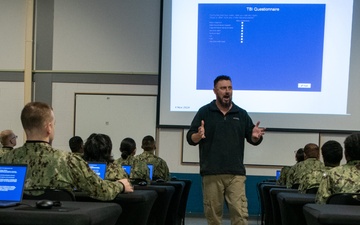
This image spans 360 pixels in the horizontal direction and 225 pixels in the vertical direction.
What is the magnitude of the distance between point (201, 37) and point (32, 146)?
496 centimetres

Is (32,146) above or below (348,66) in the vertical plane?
below

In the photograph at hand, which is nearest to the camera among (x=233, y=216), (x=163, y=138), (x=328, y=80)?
(x=233, y=216)

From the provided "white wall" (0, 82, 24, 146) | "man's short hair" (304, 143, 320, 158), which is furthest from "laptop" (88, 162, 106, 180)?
"white wall" (0, 82, 24, 146)

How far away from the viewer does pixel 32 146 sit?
1983 mm

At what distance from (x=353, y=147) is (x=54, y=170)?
156 centimetres

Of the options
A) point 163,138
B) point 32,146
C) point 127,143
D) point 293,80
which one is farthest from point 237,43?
point 32,146

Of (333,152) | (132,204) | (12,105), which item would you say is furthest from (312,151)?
(12,105)

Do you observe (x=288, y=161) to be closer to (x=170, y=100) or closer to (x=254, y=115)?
(x=254, y=115)

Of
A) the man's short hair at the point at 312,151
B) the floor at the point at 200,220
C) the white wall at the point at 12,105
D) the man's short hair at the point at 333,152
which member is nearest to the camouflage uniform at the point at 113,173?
the man's short hair at the point at 333,152

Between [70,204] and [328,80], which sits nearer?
[70,204]

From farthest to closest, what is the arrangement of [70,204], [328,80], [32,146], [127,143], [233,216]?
[328,80]
[127,143]
[233,216]
[32,146]
[70,204]

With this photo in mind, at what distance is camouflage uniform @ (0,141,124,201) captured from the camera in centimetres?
192

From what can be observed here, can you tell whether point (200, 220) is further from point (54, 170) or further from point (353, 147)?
point (54, 170)

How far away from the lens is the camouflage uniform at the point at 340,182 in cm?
223
